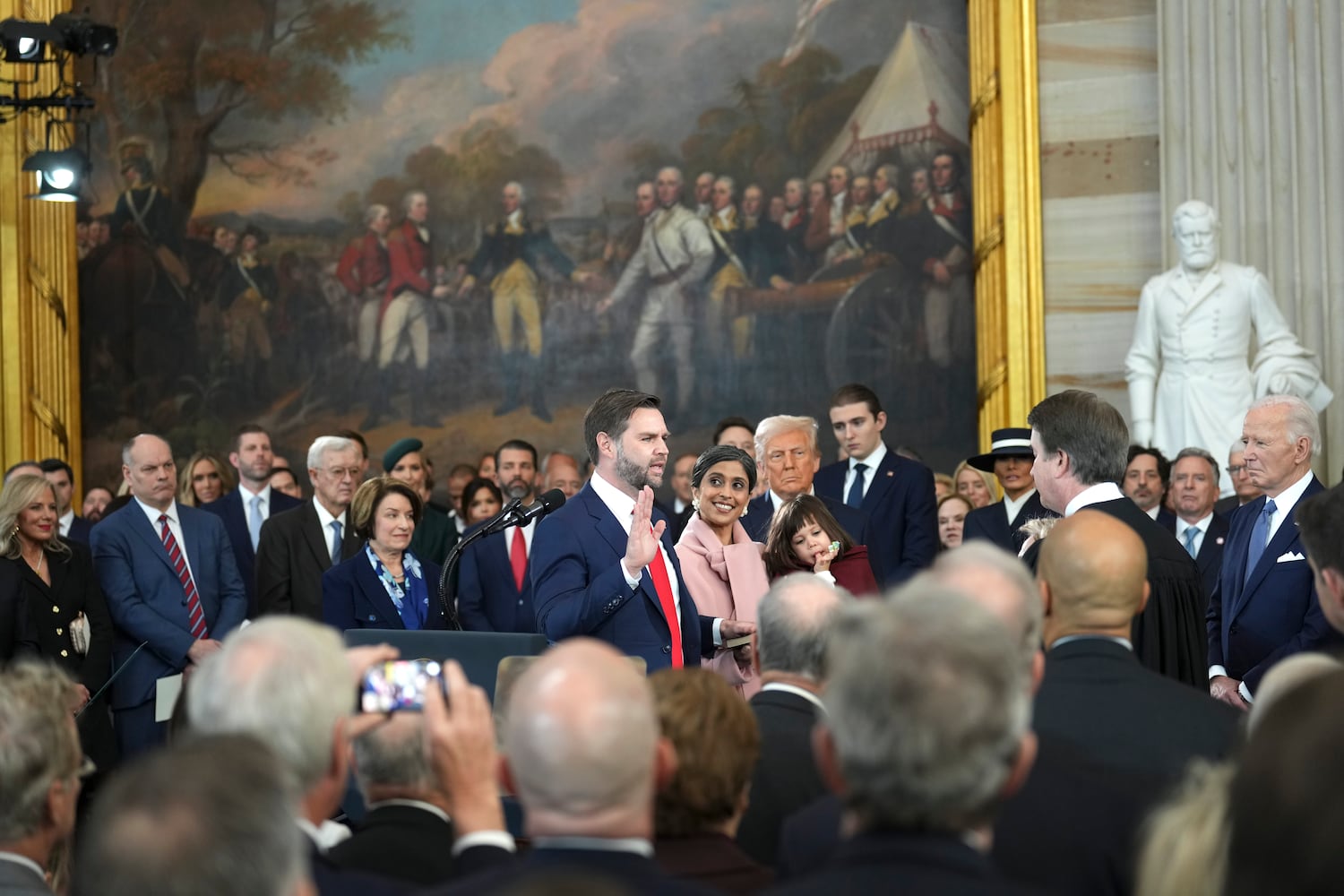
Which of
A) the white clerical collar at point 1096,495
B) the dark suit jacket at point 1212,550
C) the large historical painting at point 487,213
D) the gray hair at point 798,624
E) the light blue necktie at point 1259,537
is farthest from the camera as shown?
the large historical painting at point 487,213

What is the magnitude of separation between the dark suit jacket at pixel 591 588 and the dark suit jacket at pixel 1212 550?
149 inches

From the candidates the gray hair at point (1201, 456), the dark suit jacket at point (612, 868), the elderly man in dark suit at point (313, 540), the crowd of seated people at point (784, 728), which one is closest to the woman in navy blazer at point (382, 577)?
the elderly man in dark suit at point (313, 540)

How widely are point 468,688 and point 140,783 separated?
3.10ft

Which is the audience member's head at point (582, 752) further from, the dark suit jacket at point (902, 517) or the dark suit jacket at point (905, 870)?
the dark suit jacket at point (902, 517)

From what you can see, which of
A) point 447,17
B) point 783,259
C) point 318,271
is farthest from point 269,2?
point 783,259

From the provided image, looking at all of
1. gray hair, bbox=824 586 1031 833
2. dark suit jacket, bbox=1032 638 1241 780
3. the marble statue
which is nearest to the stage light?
the marble statue

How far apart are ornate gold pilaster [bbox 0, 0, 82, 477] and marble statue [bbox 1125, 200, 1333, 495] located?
354 inches

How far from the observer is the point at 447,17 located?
48.1ft

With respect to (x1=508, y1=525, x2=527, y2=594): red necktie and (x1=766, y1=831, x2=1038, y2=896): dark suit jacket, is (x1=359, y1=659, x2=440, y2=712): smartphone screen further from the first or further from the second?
(x1=508, y1=525, x2=527, y2=594): red necktie

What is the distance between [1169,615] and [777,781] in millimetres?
2321

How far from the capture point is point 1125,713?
Answer: 3553mm

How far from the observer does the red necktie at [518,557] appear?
30.5 feet

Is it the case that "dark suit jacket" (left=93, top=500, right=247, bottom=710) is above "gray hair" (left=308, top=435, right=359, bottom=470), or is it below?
below

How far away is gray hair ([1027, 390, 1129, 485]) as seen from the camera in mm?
5695
